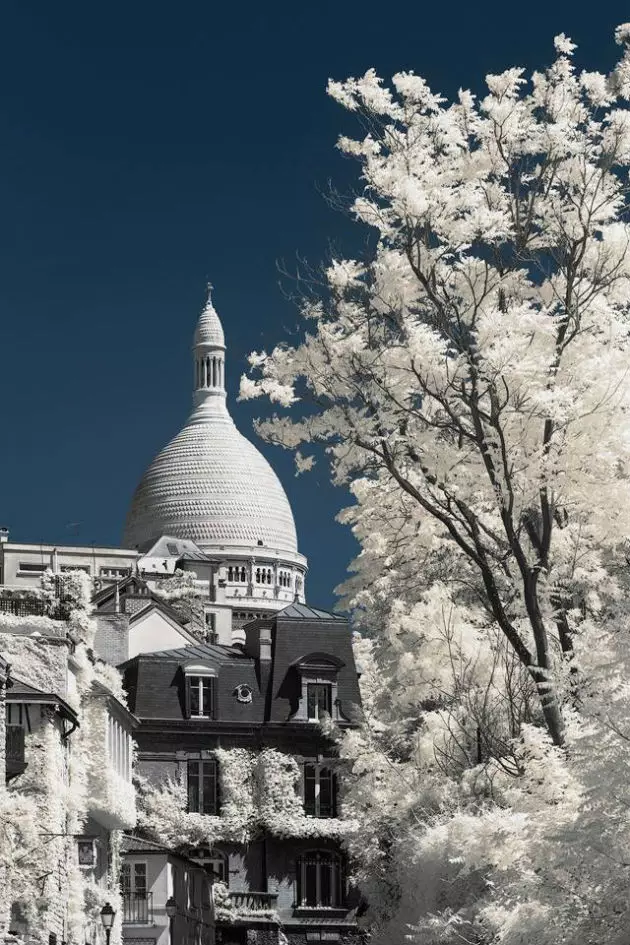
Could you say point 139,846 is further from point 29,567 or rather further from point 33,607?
point 29,567

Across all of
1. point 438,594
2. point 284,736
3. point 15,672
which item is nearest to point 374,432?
point 438,594

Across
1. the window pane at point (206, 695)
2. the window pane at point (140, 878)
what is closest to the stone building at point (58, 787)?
the window pane at point (140, 878)

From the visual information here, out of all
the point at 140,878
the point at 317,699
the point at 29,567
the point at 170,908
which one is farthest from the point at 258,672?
the point at 29,567

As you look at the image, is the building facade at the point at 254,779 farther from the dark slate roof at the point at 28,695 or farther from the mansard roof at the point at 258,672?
the dark slate roof at the point at 28,695

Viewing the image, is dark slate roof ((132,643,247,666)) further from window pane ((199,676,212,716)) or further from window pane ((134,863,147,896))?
window pane ((134,863,147,896))

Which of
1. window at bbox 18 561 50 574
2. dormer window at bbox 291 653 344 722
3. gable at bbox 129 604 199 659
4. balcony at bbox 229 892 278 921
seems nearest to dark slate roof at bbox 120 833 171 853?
balcony at bbox 229 892 278 921

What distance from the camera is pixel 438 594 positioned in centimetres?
2944

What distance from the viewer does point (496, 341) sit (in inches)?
918

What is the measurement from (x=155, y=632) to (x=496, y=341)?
52.5 meters

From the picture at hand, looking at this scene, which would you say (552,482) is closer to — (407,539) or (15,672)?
(407,539)

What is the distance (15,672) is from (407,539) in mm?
15799

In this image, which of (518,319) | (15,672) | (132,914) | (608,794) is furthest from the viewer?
(132,914)

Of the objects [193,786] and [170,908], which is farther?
[193,786]

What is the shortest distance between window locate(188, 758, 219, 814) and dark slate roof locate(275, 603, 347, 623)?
6455 millimetres
